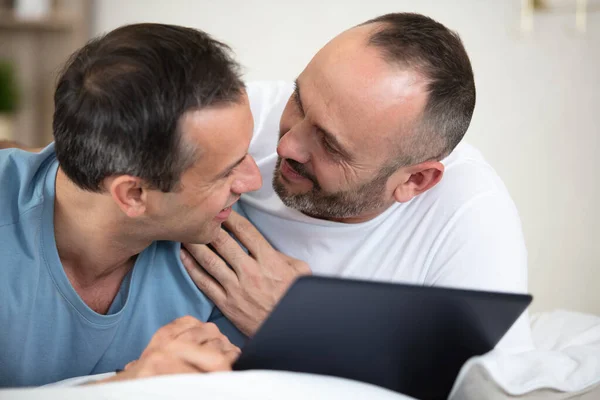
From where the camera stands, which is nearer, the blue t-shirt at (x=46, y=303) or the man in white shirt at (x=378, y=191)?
the blue t-shirt at (x=46, y=303)

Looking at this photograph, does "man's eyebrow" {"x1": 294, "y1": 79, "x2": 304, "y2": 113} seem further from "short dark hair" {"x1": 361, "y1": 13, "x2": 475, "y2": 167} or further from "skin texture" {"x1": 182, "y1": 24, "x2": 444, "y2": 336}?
"short dark hair" {"x1": 361, "y1": 13, "x2": 475, "y2": 167}

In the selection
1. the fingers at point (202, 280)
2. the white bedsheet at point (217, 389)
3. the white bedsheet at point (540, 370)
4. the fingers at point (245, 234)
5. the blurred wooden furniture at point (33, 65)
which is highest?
the white bedsheet at point (217, 389)

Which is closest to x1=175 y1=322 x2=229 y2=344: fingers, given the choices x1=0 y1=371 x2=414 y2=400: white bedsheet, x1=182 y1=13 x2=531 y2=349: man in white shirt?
x1=0 y1=371 x2=414 y2=400: white bedsheet

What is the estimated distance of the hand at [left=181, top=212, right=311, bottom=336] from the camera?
1.48m

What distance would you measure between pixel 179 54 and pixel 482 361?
25.5 inches

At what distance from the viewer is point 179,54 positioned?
1.14m

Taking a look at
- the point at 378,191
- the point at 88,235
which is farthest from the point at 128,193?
the point at 378,191

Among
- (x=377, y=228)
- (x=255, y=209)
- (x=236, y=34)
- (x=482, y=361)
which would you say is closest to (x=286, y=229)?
(x=255, y=209)

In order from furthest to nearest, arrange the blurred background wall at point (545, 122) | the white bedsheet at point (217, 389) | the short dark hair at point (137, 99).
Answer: the blurred background wall at point (545, 122), the short dark hair at point (137, 99), the white bedsheet at point (217, 389)

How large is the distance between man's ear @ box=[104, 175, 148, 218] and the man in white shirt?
0.29 m

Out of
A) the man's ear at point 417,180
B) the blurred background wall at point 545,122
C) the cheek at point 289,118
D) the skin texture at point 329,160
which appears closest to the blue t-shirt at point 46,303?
the skin texture at point 329,160

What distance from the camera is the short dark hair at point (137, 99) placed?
112 centimetres

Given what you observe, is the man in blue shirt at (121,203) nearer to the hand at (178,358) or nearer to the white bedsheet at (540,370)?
the hand at (178,358)

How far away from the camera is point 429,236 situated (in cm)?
158
